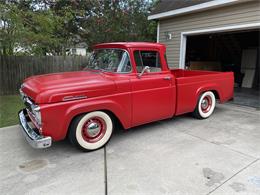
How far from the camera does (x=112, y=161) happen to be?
351 centimetres

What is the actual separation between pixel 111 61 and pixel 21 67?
20.2ft

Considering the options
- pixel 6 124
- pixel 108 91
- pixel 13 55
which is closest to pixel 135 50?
pixel 108 91

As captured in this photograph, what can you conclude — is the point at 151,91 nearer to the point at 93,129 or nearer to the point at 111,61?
the point at 111,61

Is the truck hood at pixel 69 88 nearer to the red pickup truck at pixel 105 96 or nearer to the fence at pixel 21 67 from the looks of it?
the red pickup truck at pixel 105 96

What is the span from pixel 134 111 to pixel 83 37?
1050 centimetres

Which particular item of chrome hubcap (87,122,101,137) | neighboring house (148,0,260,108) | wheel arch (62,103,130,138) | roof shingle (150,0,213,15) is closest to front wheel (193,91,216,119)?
wheel arch (62,103,130,138)

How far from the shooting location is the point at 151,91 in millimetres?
4395

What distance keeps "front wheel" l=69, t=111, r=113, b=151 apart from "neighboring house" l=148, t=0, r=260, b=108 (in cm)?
528

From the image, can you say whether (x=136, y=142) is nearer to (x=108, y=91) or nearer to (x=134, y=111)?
(x=134, y=111)

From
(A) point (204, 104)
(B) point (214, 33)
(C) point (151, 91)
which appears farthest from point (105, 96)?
(B) point (214, 33)

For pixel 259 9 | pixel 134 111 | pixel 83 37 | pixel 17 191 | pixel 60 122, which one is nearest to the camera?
pixel 17 191

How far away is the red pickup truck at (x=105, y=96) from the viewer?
131 inches

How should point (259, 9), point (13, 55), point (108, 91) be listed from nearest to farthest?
point (108, 91)
point (259, 9)
point (13, 55)

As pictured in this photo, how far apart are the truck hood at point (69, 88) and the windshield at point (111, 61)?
1.03 ft
